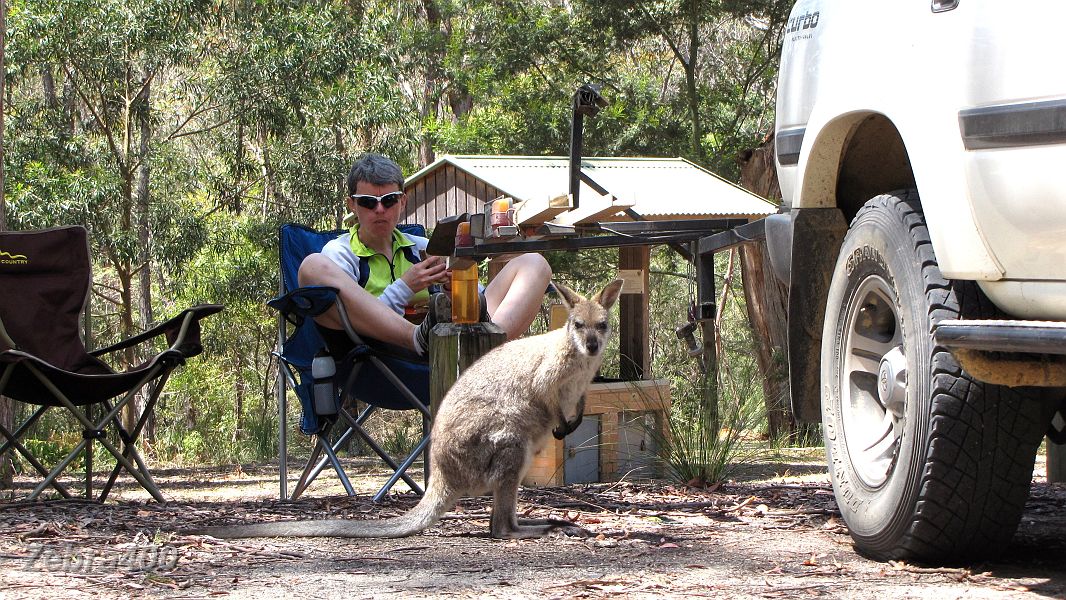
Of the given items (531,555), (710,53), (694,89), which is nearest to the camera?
(531,555)

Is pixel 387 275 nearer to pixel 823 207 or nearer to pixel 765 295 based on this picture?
pixel 823 207

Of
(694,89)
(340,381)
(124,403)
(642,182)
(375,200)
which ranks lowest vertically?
(124,403)

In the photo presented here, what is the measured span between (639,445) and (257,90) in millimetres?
9317

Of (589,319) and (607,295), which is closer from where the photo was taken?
(589,319)

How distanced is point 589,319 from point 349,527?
1220 millimetres

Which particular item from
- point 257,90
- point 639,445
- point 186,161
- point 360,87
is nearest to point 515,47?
point 360,87

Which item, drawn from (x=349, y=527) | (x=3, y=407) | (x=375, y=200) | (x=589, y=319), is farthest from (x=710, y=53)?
(x=349, y=527)

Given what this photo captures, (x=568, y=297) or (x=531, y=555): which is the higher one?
(x=568, y=297)

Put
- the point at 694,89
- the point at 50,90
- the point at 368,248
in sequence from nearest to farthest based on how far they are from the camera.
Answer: the point at 368,248 < the point at 694,89 < the point at 50,90

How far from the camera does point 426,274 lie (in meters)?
5.17

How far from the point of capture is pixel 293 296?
5.05 meters

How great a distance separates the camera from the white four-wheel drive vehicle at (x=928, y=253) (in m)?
2.43

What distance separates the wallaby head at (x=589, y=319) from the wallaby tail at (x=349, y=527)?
0.77 meters

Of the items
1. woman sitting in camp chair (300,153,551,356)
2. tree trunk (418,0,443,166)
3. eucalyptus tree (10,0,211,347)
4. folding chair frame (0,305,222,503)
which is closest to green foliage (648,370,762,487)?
woman sitting in camp chair (300,153,551,356)
